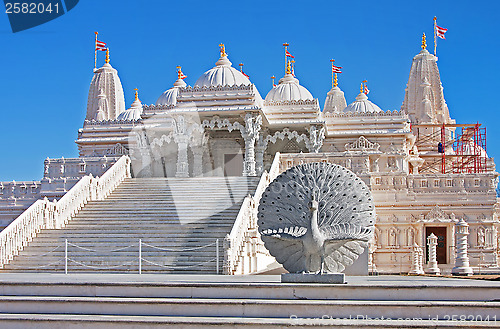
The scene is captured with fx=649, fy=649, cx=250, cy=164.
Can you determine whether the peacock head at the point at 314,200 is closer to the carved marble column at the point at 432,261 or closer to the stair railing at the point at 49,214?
the stair railing at the point at 49,214

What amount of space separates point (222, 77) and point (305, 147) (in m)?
6.24

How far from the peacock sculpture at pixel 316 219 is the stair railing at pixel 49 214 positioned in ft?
34.7

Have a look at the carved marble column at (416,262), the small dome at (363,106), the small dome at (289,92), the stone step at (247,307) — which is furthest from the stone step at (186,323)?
the small dome at (363,106)

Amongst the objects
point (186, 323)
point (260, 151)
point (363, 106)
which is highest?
point (363, 106)

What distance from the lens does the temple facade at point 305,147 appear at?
27.2 m

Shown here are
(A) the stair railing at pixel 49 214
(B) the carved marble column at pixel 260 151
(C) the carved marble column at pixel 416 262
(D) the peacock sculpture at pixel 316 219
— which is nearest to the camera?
(D) the peacock sculpture at pixel 316 219

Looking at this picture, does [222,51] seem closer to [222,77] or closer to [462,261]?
[222,77]

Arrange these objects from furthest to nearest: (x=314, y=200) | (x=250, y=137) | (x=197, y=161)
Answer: (x=197, y=161) → (x=250, y=137) → (x=314, y=200)

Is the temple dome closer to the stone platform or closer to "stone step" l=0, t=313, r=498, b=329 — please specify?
the stone platform

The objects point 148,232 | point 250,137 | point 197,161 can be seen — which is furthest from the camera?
point 197,161

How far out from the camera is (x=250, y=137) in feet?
108

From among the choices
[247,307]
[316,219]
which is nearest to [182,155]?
[316,219]

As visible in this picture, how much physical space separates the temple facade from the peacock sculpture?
7.20 metres

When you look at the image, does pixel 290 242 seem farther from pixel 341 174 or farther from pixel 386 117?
Answer: pixel 386 117
